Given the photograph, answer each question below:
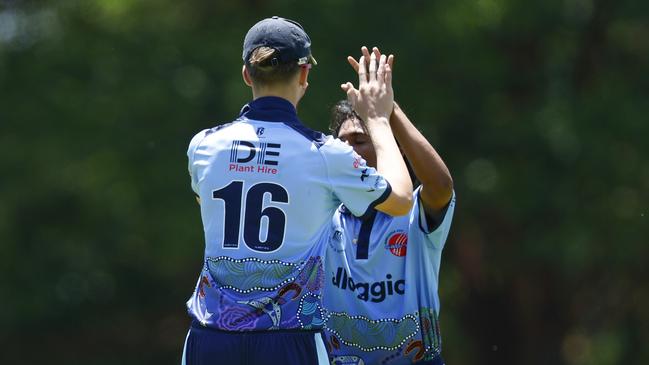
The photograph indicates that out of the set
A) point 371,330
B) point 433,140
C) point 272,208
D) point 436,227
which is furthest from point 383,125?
point 433,140

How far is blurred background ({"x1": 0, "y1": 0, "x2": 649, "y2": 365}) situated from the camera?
43.0 ft

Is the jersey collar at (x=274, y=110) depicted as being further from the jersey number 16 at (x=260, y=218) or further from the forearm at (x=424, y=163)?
the forearm at (x=424, y=163)

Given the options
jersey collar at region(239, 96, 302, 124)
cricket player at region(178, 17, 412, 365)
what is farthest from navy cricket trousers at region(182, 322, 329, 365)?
jersey collar at region(239, 96, 302, 124)

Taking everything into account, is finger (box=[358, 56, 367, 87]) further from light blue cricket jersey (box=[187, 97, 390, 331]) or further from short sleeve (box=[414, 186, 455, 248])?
short sleeve (box=[414, 186, 455, 248])

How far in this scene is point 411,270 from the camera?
15.1 ft

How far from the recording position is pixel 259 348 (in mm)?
3705

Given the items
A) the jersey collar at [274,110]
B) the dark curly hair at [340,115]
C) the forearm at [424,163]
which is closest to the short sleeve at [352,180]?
the jersey collar at [274,110]

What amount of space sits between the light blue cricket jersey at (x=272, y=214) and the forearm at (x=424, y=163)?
2.14 feet

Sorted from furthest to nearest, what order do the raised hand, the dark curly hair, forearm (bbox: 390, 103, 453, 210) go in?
the dark curly hair
forearm (bbox: 390, 103, 453, 210)
the raised hand

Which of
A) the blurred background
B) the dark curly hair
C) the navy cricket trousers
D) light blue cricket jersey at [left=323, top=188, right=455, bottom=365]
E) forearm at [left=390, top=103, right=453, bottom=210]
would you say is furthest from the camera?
the blurred background

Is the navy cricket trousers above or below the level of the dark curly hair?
below
